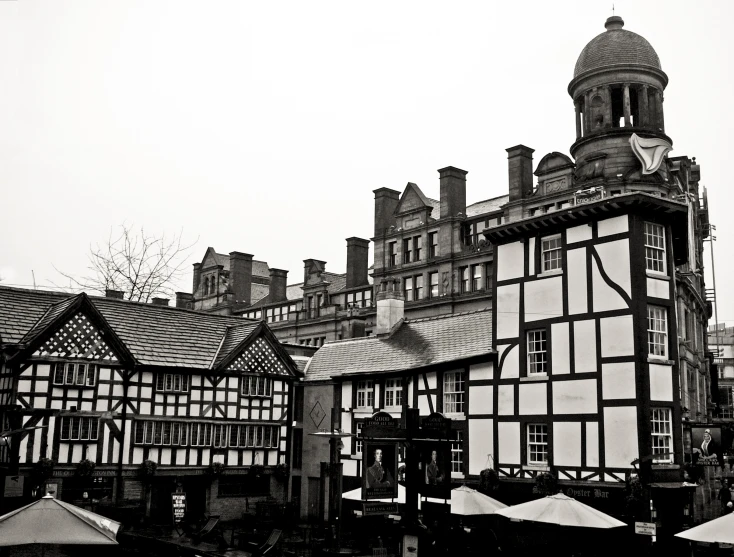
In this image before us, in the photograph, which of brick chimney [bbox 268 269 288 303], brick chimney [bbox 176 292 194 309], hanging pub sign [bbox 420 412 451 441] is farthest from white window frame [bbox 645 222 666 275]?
brick chimney [bbox 176 292 194 309]

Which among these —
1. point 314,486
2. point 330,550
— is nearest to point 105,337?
point 314,486

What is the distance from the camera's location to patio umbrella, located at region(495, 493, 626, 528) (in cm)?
1856

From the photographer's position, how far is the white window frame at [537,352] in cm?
2780

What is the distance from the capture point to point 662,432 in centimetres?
2511

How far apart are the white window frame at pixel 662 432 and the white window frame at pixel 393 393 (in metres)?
11.0

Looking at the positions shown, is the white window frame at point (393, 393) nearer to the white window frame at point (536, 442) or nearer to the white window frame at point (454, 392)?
the white window frame at point (454, 392)

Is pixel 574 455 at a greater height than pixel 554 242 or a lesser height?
lesser

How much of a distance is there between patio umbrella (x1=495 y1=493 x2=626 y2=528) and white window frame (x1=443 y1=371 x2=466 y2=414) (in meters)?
10.7

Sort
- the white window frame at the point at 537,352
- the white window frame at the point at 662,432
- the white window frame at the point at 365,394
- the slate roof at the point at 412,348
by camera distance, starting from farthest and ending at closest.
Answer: the white window frame at the point at 365,394 → the slate roof at the point at 412,348 → the white window frame at the point at 537,352 → the white window frame at the point at 662,432

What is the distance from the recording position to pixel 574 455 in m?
25.7

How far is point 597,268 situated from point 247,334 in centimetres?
1745

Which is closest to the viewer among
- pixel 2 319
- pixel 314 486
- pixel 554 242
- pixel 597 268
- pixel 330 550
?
pixel 330 550

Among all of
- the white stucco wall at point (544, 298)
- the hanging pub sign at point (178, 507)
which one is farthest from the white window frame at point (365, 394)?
the hanging pub sign at point (178, 507)

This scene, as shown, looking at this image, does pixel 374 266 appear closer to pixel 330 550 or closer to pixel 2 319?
pixel 2 319
